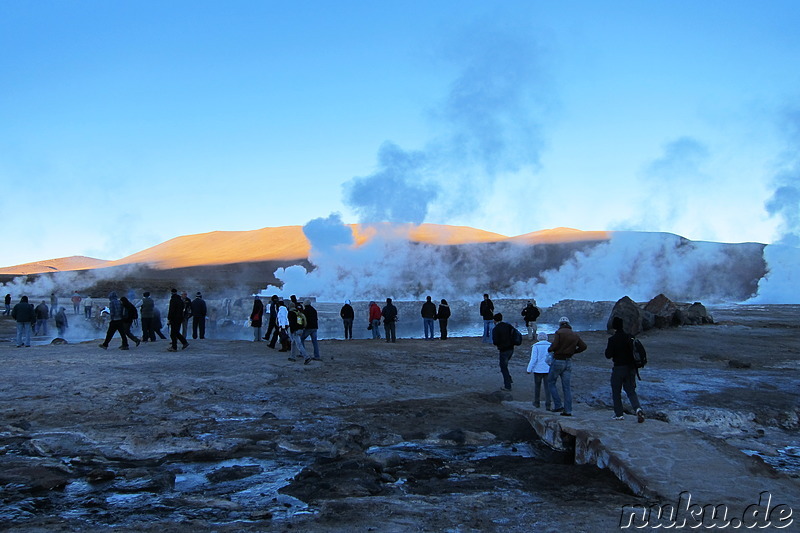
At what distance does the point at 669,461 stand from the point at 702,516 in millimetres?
1640

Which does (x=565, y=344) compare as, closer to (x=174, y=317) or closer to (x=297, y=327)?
(x=297, y=327)

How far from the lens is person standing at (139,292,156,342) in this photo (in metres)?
17.8

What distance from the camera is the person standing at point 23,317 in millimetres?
17625

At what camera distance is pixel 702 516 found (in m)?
5.41

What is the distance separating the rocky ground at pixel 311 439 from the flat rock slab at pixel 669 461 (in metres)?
0.29

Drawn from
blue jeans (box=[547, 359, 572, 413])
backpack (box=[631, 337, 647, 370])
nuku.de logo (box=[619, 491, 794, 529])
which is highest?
backpack (box=[631, 337, 647, 370])

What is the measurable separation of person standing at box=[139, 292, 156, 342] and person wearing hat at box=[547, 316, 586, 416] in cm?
1229

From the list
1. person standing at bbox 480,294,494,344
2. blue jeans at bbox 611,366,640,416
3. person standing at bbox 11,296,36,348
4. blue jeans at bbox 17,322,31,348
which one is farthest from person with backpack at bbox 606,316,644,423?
blue jeans at bbox 17,322,31,348

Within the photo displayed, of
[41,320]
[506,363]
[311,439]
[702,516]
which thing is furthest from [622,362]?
[41,320]

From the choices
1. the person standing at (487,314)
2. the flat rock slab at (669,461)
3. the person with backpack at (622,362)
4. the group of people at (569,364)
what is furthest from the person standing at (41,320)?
the person with backpack at (622,362)

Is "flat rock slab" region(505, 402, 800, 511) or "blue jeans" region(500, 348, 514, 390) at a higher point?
"blue jeans" region(500, 348, 514, 390)

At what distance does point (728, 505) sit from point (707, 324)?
28.8 m

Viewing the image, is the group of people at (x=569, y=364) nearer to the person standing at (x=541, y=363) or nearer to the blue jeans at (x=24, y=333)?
the person standing at (x=541, y=363)

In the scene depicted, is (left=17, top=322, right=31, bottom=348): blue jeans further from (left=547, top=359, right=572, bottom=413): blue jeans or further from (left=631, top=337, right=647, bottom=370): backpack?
(left=631, top=337, right=647, bottom=370): backpack
